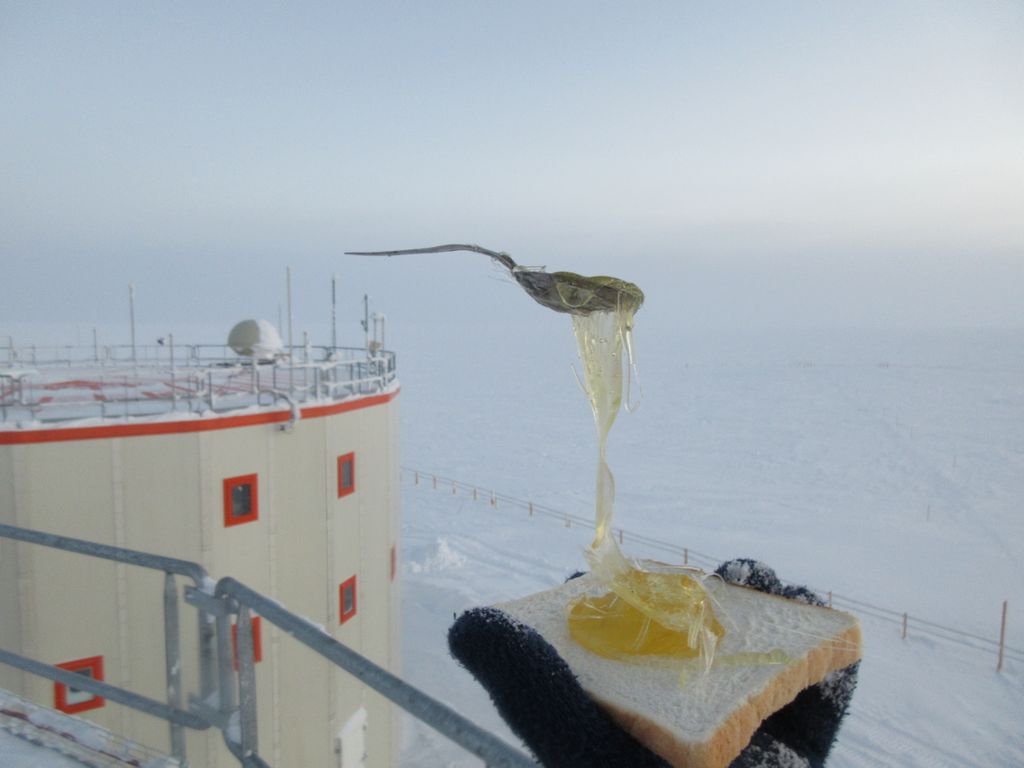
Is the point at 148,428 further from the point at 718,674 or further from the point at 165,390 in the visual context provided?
the point at 718,674

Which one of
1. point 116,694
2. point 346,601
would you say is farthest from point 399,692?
point 346,601

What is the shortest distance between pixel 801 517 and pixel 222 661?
2877 centimetres

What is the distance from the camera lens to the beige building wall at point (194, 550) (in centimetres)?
738

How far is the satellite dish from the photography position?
13516mm

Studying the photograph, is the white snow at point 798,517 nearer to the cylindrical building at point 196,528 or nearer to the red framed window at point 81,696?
the cylindrical building at point 196,528

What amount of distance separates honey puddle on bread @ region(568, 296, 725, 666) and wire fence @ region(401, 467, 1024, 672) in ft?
17.2

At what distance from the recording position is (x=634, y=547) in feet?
80.0

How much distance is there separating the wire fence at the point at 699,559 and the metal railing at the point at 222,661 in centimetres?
682

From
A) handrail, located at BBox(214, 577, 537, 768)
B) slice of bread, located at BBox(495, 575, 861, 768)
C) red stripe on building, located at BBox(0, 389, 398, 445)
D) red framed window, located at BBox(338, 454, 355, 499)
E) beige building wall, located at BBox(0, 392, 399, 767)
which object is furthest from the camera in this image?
red framed window, located at BBox(338, 454, 355, 499)

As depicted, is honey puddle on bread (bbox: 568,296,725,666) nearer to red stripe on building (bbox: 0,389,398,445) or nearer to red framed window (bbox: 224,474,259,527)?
red stripe on building (bbox: 0,389,398,445)

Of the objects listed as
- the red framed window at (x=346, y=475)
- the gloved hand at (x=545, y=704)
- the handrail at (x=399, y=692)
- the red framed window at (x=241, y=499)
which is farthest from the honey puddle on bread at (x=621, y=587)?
the red framed window at (x=346, y=475)

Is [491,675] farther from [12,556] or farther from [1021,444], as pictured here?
[1021,444]

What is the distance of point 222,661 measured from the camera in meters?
2.75

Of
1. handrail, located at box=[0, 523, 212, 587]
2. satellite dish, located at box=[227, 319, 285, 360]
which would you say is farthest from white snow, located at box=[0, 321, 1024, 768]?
satellite dish, located at box=[227, 319, 285, 360]
